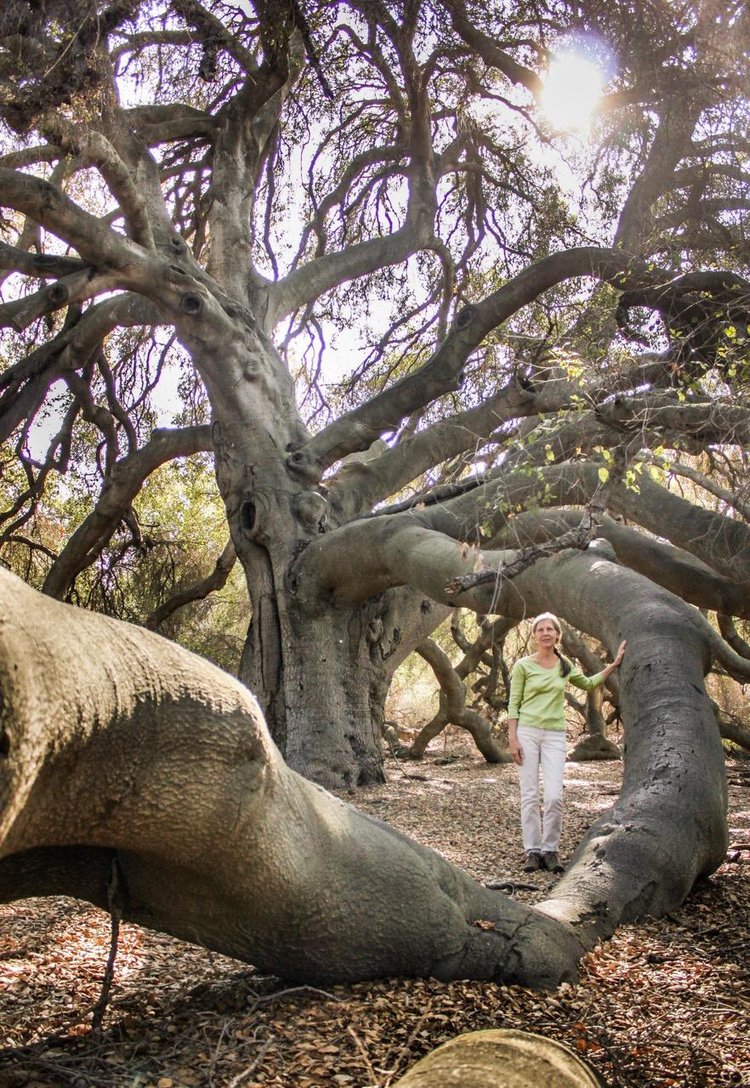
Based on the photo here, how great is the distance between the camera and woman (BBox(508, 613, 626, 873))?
573cm

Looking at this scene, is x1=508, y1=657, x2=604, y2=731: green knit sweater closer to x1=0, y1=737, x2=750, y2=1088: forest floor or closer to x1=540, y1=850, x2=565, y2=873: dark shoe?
x1=540, y1=850, x2=565, y2=873: dark shoe

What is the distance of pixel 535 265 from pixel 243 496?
10.9ft

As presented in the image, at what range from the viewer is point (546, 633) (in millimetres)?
5820

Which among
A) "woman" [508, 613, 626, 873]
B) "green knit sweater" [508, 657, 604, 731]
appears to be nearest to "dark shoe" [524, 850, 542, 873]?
"woman" [508, 613, 626, 873]

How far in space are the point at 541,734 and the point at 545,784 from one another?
29 centimetres

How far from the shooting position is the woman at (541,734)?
5.73 m

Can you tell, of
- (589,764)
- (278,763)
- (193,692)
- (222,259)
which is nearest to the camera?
(193,692)

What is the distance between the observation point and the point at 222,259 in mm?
10141

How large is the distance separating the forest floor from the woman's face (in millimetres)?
1728

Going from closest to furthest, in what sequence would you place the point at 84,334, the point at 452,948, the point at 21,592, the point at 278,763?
the point at 21,592 < the point at 278,763 < the point at 452,948 < the point at 84,334

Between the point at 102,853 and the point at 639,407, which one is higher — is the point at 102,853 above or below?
below

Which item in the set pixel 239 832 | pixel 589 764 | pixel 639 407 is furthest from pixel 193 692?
pixel 589 764

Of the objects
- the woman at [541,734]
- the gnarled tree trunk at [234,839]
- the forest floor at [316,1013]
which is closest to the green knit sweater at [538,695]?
the woman at [541,734]

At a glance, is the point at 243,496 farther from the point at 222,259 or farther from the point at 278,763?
the point at 278,763
